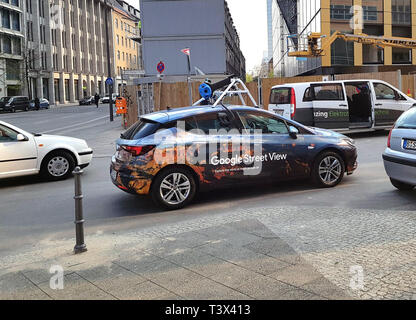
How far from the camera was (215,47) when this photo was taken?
1682 inches

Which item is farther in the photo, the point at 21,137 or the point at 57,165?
the point at 57,165

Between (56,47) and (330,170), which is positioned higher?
(56,47)

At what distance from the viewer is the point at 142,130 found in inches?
278

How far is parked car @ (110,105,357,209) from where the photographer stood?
6.81 m

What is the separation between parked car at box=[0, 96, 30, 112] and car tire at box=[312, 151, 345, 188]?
46818mm

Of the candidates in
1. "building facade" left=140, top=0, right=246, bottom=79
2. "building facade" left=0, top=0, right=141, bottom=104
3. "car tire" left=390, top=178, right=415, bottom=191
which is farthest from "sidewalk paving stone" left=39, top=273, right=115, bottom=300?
"building facade" left=0, top=0, right=141, bottom=104

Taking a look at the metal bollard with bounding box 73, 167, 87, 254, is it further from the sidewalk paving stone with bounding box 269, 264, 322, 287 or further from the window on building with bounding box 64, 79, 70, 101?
the window on building with bounding box 64, 79, 70, 101

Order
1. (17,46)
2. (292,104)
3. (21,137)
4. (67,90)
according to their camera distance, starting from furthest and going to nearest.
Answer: (67,90) → (17,46) → (292,104) → (21,137)

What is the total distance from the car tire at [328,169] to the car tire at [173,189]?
87.8 inches

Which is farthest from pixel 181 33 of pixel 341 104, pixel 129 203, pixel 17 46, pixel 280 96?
pixel 129 203

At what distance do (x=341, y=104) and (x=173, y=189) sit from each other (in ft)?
31.4

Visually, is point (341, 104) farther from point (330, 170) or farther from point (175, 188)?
point (175, 188)

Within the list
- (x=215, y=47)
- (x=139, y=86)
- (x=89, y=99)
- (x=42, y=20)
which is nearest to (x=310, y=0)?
(x=215, y=47)

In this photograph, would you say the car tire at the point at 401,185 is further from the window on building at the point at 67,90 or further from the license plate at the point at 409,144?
the window on building at the point at 67,90
